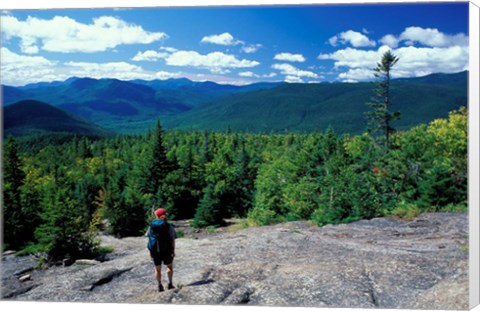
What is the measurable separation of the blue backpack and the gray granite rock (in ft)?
3.24

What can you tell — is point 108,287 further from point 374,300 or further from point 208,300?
point 374,300

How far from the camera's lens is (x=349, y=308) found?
9.42 meters

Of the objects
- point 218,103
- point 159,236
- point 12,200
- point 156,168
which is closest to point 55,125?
point 156,168

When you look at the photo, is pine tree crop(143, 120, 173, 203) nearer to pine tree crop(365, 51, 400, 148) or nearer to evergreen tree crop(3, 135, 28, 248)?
evergreen tree crop(3, 135, 28, 248)

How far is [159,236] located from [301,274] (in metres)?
3.22

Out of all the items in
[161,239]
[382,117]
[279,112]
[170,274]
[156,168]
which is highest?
[279,112]

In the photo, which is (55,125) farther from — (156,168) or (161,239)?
(161,239)

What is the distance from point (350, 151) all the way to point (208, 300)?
23.2m

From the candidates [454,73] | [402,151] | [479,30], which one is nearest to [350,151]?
[402,151]

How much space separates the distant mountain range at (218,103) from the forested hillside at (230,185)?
89.4 inches

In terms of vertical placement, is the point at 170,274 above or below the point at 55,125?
below

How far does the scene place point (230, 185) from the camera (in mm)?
41719

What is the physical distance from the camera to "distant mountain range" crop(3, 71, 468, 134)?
71.8ft

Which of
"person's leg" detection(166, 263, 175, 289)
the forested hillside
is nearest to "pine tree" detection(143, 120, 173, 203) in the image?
the forested hillside
